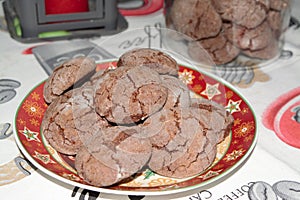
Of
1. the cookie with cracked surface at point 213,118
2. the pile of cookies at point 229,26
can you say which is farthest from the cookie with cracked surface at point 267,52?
→ the cookie with cracked surface at point 213,118

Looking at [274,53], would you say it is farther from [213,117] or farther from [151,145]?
[151,145]

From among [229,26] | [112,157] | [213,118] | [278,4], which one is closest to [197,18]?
[229,26]

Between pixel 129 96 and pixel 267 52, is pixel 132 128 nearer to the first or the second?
pixel 129 96

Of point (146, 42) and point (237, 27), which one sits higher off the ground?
point (237, 27)

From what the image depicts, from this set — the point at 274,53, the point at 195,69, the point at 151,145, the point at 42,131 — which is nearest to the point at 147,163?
the point at 151,145

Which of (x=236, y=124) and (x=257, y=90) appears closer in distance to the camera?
(x=236, y=124)

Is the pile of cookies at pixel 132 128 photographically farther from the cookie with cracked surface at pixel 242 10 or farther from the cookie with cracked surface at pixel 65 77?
the cookie with cracked surface at pixel 242 10
